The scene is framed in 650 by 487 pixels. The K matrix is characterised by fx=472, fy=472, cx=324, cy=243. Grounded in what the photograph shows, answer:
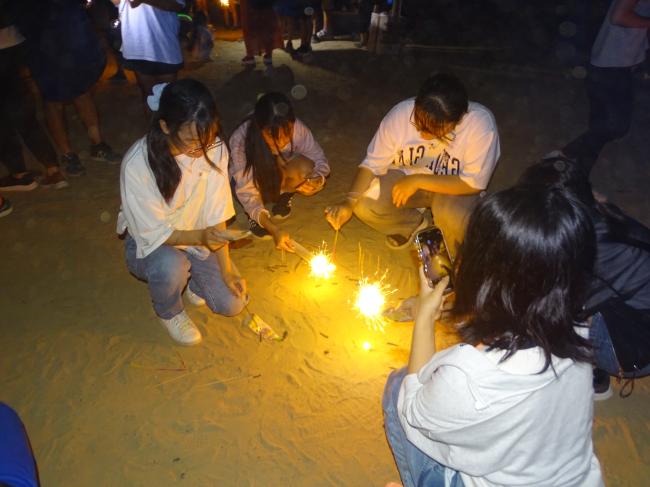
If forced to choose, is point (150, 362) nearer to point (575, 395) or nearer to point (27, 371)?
point (27, 371)

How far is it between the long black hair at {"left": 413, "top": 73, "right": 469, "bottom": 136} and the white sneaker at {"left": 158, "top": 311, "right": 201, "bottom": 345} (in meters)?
2.05

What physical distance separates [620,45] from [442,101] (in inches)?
91.5

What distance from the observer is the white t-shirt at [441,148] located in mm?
3273

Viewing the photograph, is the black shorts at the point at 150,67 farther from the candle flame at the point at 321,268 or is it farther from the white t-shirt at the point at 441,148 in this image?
the candle flame at the point at 321,268

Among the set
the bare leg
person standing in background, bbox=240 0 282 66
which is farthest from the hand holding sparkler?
person standing in background, bbox=240 0 282 66

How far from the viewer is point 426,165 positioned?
367 centimetres

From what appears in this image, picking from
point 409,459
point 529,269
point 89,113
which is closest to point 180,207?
point 409,459

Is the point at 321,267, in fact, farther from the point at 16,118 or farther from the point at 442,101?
the point at 16,118

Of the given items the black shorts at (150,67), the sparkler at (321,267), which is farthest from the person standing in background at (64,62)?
the sparkler at (321,267)

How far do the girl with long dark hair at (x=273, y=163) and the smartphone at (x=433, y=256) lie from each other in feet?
4.41

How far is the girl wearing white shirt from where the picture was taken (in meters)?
2.40

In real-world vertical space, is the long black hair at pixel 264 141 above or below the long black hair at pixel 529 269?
below

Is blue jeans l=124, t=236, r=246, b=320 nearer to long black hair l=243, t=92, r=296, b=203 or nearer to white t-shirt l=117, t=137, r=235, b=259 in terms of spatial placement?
white t-shirt l=117, t=137, r=235, b=259

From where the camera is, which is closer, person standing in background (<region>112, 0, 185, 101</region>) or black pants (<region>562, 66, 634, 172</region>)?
black pants (<region>562, 66, 634, 172</region>)
